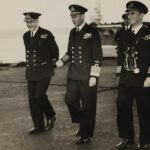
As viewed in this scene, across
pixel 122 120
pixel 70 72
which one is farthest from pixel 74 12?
pixel 122 120

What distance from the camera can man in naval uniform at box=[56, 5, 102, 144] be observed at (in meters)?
7.27

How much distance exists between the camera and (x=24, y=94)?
1331cm

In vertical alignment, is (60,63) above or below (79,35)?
below

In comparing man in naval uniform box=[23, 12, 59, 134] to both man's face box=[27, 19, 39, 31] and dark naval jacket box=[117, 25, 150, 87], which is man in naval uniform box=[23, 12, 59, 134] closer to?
man's face box=[27, 19, 39, 31]

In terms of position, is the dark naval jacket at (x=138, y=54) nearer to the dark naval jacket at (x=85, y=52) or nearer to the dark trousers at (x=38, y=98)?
the dark naval jacket at (x=85, y=52)

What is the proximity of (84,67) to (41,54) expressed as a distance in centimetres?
103

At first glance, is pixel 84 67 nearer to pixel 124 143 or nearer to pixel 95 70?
pixel 95 70

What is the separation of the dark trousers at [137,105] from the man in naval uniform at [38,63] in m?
1.61

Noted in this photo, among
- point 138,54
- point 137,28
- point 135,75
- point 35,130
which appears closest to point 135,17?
point 137,28

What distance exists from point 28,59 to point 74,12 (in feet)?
4.48

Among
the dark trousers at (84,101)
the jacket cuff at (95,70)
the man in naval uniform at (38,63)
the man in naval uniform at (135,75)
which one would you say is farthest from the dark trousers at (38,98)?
the man in naval uniform at (135,75)

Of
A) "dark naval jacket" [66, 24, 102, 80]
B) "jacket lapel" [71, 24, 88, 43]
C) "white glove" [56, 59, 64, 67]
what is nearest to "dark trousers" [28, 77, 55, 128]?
"white glove" [56, 59, 64, 67]

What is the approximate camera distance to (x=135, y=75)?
6.83 metres

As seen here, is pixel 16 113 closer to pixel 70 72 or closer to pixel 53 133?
pixel 53 133
